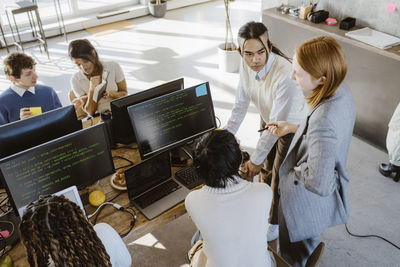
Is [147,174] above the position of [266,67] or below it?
below

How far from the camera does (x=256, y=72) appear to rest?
7.71 feet

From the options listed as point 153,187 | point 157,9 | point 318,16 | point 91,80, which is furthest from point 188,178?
point 157,9

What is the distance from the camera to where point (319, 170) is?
66.4 inches

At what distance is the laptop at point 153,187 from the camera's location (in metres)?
1.94

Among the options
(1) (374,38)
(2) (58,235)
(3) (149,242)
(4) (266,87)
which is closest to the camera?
(2) (58,235)

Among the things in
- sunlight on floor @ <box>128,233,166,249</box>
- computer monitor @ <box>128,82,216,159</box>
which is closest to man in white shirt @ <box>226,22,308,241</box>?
computer monitor @ <box>128,82,216,159</box>

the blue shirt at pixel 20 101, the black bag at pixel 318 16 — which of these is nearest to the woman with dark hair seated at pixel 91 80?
the blue shirt at pixel 20 101

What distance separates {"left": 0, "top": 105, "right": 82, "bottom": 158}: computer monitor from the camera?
1.89m

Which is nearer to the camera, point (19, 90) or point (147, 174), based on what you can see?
point (147, 174)

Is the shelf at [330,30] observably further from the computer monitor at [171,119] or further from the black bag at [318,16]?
the computer monitor at [171,119]

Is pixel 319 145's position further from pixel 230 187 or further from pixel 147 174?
pixel 147 174

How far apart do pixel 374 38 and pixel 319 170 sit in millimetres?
2363

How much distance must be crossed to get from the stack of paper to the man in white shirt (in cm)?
154

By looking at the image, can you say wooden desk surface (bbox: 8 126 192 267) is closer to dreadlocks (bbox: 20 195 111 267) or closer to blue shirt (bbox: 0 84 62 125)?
dreadlocks (bbox: 20 195 111 267)
